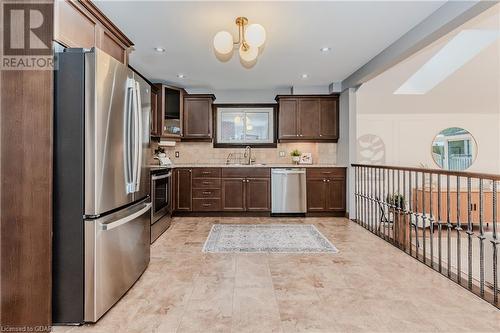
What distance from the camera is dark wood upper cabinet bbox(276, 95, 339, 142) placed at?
556cm

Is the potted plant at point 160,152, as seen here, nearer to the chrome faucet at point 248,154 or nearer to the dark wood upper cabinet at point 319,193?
the chrome faucet at point 248,154

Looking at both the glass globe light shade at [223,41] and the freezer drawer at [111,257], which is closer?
the freezer drawer at [111,257]

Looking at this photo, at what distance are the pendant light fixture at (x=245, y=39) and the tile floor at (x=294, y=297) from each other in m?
2.08

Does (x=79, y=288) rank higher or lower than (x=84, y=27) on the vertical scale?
lower

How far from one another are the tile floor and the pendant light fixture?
2.08m

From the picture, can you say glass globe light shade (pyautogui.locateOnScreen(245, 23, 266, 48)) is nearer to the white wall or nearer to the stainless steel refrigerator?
the stainless steel refrigerator

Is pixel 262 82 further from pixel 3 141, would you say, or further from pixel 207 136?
pixel 3 141

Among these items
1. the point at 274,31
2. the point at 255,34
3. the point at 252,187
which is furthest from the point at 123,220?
the point at 252,187

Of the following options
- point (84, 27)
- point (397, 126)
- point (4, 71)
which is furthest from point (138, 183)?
point (397, 126)

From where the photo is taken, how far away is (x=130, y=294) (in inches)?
89.0

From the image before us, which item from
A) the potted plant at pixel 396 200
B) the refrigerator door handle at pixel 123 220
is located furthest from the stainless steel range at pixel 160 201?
the potted plant at pixel 396 200

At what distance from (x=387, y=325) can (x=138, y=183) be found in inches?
81.5

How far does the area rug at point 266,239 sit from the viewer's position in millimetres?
3391

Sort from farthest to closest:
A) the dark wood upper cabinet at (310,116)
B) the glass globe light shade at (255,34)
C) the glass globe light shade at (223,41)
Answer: the dark wood upper cabinet at (310,116) < the glass globe light shade at (223,41) < the glass globe light shade at (255,34)
